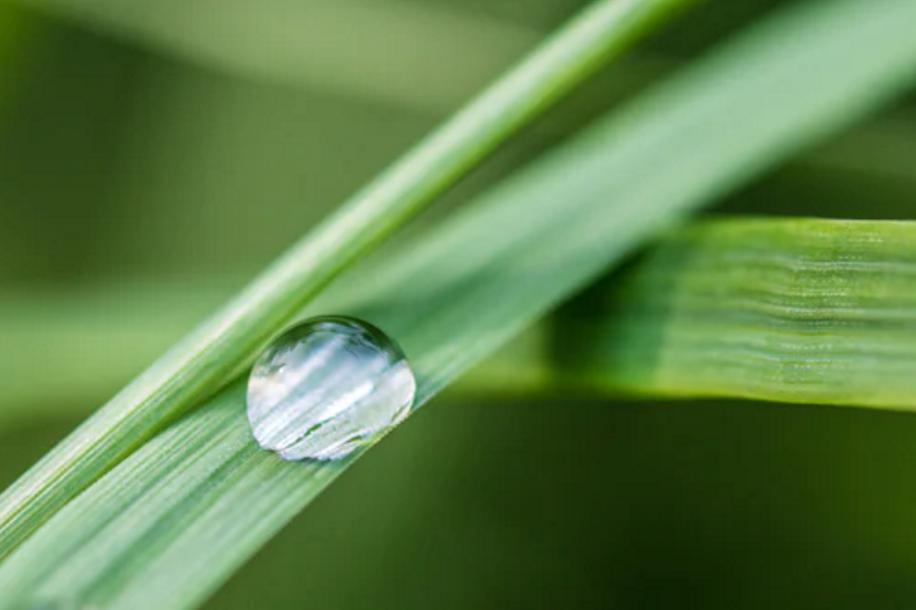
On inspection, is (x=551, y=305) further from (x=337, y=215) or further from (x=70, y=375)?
(x=70, y=375)

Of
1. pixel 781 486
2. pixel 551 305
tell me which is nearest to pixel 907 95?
pixel 781 486

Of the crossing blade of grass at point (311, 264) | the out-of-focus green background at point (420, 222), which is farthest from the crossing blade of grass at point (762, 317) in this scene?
the out-of-focus green background at point (420, 222)

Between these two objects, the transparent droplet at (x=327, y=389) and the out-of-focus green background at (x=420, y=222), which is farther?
the out-of-focus green background at (x=420, y=222)

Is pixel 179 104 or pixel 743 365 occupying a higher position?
pixel 179 104

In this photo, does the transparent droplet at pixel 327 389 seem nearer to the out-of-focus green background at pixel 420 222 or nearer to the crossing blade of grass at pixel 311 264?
the crossing blade of grass at pixel 311 264

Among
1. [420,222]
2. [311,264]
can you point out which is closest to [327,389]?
[311,264]

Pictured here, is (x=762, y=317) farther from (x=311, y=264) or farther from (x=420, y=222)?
(x=420, y=222)
